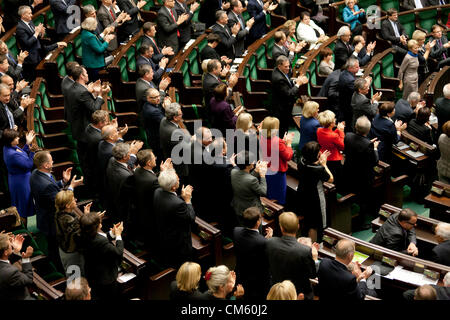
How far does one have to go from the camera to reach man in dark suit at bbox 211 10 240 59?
20.0 feet

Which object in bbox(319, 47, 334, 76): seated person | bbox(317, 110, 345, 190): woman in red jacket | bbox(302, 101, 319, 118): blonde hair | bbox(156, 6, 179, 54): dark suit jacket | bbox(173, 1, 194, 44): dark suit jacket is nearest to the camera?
bbox(317, 110, 345, 190): woman in red jacket

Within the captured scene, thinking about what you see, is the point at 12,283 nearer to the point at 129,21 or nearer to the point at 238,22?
the point at 129,21

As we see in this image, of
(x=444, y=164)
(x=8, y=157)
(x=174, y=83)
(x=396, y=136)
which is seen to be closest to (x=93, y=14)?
(x=174, y=83)

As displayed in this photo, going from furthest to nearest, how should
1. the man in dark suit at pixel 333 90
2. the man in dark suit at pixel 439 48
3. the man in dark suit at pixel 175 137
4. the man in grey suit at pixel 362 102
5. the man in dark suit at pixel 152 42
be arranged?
the man in dark suit at pixel 439 48 < the man in dark suit at pixel 152 42 < the man in dark suit at pixel 333 90 < the man in grey suit at pixel 362 102 < the man in dark suit at pixel 175 137

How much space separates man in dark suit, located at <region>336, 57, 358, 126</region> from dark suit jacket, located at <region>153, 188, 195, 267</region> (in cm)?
252

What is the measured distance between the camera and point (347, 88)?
17.7 feet

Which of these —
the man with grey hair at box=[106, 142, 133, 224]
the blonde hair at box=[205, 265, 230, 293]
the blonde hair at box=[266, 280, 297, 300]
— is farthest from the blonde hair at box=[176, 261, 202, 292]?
the man with grey hair at box=[106, 142, 133, 224]

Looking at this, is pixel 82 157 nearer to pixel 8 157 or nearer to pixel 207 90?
pixel 8 157

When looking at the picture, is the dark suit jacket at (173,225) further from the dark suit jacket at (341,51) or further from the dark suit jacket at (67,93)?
the dark suit jacket at (341,51)

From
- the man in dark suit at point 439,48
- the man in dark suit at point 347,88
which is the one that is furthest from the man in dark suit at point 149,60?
the man in dark suit at point 439,48

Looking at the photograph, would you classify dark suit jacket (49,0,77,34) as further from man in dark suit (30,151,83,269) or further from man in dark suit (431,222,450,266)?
man in dark suit (431,222,450,266)

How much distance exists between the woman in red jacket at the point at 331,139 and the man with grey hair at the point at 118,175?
1.57m

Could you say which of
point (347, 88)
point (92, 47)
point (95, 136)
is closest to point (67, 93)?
point (95, 136)

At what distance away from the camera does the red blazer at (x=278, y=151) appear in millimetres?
4123
